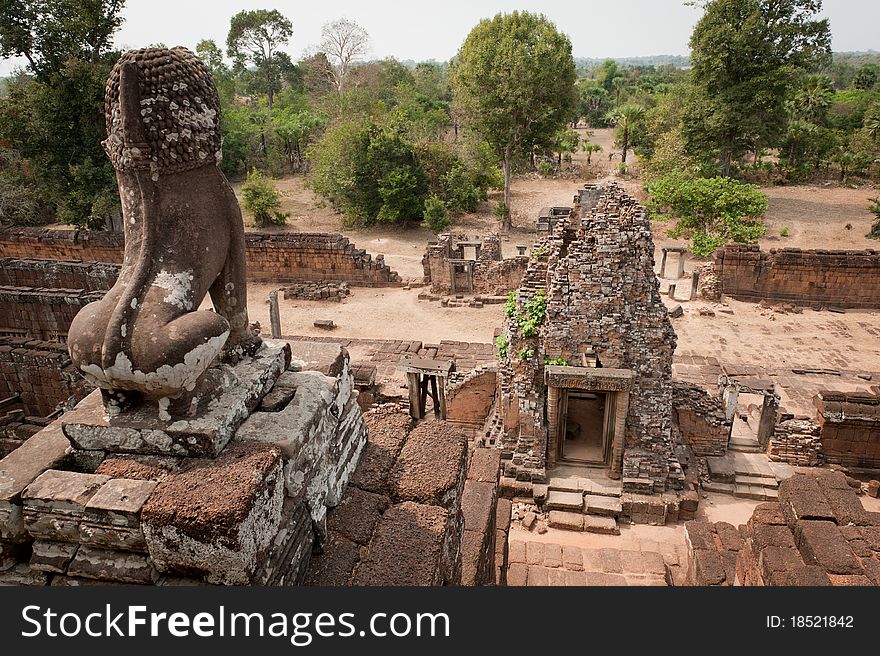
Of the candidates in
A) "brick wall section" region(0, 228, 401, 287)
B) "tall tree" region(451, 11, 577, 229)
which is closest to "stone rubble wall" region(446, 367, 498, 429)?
"brick wall section" region(0, 228, 401, 287)

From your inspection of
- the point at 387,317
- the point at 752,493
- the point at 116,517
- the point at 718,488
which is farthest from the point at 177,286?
the point at 387,317

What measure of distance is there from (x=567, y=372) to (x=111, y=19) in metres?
22.1

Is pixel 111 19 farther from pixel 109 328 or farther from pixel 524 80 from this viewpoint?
pixel 109 328

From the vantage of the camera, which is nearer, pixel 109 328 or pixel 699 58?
pixel 109 328

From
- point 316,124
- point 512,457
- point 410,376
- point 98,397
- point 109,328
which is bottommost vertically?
point 512,457

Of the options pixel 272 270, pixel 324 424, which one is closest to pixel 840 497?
pixel 324 424

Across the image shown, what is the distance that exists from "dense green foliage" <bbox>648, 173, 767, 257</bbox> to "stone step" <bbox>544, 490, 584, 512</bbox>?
1412cm

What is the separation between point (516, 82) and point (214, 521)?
955 inches

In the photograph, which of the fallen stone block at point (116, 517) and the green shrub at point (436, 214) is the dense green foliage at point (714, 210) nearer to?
the green shrub at point (436, 214)

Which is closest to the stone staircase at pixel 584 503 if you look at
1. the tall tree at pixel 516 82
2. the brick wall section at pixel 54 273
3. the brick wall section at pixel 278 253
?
the brick wall section at pixel 278 253

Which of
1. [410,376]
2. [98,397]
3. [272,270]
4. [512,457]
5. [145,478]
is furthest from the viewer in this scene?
[272,270]

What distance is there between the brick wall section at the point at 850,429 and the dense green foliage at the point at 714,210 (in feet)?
35.6

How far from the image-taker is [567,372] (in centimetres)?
887

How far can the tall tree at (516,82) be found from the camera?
77.7ft
